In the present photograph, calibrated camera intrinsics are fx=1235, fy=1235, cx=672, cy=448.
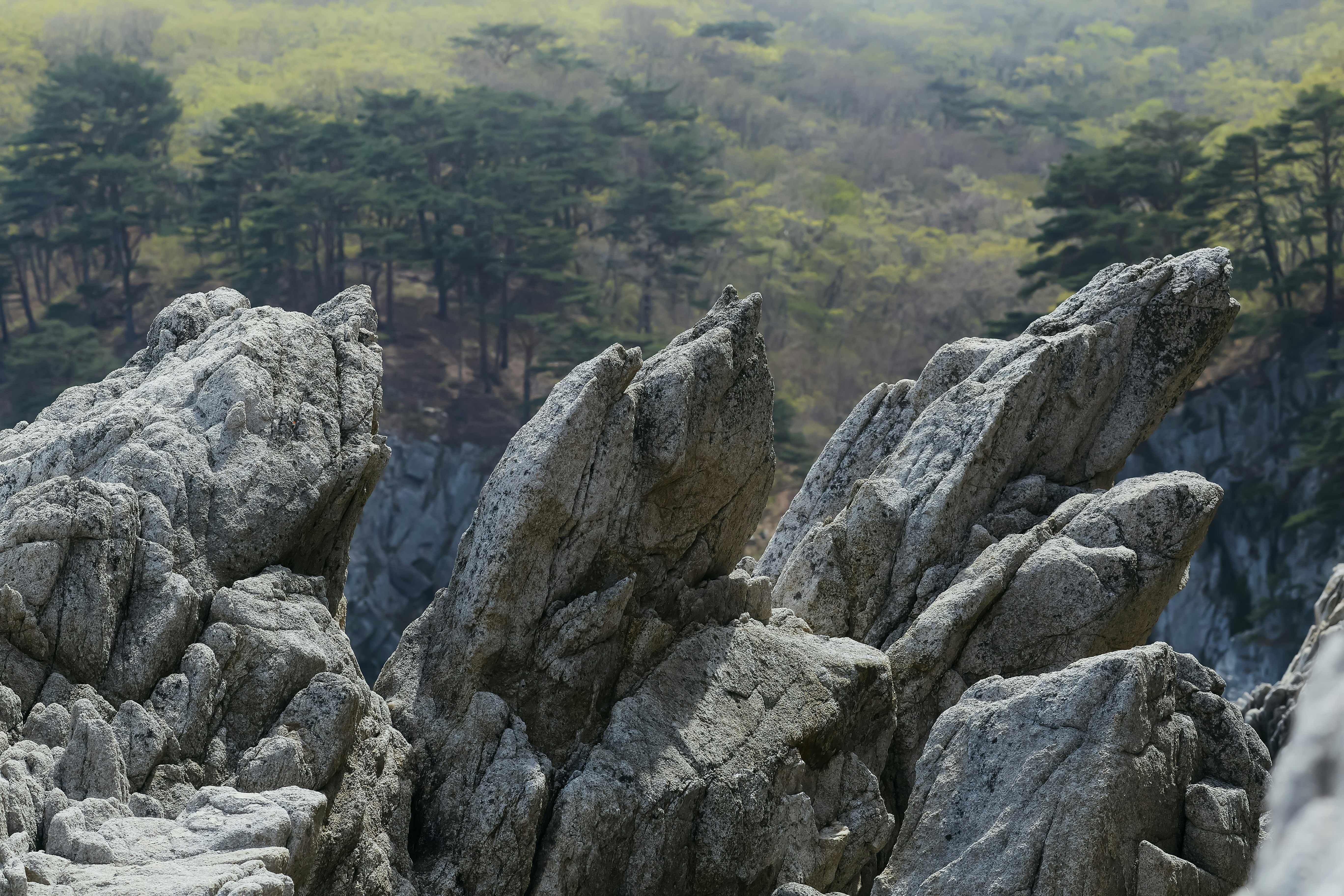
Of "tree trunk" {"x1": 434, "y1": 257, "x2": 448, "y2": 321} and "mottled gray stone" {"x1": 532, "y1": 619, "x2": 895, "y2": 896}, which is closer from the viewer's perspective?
"mottled gray stone" {"x1": 532, "y1": 619, "x2": 895, "y2": 896}

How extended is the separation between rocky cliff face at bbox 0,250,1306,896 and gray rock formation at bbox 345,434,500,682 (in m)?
36.9

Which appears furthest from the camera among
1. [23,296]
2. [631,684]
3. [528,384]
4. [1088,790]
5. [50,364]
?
[23,296]

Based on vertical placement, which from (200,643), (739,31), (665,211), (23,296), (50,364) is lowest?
(50,364)

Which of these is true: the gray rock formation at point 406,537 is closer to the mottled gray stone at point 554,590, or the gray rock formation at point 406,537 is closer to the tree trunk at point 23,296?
the tree trunk at point 23,296

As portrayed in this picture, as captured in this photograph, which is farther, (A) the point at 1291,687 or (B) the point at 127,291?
(B) the point at 127,291

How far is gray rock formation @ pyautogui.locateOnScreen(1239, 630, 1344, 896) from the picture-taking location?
82.9 inches

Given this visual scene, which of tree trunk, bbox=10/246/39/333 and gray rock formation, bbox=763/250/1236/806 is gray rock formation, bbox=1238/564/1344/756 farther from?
tree trunk, bbox=10/246/39/333

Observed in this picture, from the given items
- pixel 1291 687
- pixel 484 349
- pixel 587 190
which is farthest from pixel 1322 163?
pixel 1291 687

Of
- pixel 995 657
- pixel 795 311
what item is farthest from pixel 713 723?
pixel 795 311

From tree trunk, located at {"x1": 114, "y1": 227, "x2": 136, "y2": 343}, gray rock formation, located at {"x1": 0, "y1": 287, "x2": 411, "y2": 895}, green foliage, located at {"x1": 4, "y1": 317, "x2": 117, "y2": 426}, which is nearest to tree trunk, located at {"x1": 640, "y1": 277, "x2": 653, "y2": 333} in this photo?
tree trunk, located at {"x1": 114, "y1": 227, "x2": 136, "y2": 343}

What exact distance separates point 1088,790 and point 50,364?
52324 mm

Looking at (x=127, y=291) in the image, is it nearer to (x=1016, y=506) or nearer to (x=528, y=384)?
(x=528, y=384)

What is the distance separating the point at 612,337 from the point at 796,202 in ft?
84.2

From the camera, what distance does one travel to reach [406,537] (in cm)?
5094
